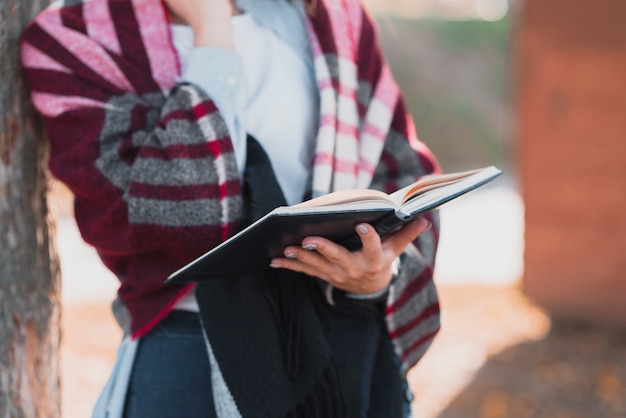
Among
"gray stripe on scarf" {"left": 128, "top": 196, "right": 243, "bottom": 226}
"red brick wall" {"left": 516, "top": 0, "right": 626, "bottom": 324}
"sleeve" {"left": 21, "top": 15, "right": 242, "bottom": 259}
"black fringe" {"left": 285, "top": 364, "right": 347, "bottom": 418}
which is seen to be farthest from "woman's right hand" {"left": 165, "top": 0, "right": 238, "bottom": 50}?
"red brick wall" {"left": 516, "top": 0, "right": 626, "bottom": 324}

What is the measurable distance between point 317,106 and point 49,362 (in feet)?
2.85

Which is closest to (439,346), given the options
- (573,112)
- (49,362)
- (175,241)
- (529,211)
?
(529,211)

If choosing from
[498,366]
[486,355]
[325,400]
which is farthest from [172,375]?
[486,355]

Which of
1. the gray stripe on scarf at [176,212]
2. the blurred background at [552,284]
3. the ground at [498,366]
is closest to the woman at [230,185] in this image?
the gray stripe on scarf at [176,212]

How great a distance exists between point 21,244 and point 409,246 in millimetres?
809

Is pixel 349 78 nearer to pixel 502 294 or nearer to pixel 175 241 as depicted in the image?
pixel 175 241

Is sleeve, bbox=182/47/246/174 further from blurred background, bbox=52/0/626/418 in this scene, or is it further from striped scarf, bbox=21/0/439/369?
blurred background, bbox=52/0/626/418

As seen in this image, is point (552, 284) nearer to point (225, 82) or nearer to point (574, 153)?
point (574, 153)

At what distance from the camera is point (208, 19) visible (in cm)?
162

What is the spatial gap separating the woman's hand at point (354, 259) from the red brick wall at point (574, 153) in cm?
382

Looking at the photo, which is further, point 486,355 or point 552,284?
point 552,284

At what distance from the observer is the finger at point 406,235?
5.04 feet

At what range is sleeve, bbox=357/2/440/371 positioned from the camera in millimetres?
1726

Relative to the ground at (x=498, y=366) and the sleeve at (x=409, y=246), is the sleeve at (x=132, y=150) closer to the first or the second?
the sleeve at (x=409, y=246)
